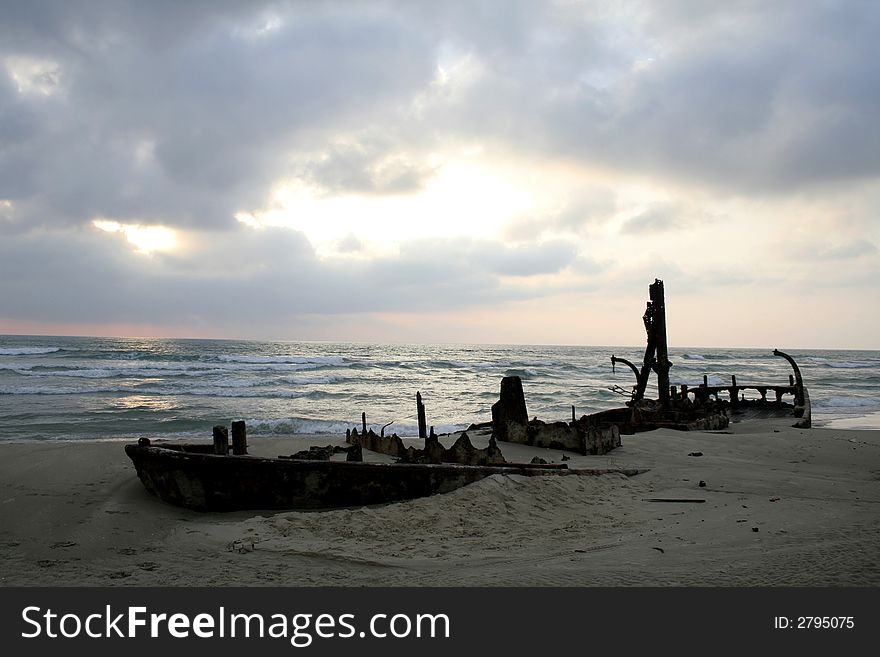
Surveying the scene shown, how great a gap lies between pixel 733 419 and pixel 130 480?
17682mm

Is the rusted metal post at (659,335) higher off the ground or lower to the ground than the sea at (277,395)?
higher

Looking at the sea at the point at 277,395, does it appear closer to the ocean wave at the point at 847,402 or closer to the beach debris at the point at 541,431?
the ocean wave at the point at 847,402

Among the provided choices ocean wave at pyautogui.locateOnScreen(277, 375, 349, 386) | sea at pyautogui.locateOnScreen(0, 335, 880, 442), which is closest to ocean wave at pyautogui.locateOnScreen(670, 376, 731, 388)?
sea at pyautogui.locateOnScreen(0, 335, 880, 442)

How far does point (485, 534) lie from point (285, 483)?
99.3 inches

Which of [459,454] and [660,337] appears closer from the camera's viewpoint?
[459,454]

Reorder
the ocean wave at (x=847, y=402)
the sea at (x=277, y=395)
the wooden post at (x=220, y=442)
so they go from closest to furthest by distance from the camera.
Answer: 1. the wooden post at (x=220, y=442)
2. the sea at (x=277, y=395)
3. the ocean wave at (x=847, y=402)

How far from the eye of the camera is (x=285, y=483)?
22.3 ft

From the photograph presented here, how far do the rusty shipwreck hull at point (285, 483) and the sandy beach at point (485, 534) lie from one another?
227mm

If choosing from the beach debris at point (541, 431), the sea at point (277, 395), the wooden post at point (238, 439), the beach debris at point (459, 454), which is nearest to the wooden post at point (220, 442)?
the wooden post at point (238, 439)

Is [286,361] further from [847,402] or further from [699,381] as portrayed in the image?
[847,402]

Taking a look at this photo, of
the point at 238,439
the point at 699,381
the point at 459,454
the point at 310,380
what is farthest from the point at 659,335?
the point at 699,381

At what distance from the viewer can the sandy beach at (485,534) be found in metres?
3.92
